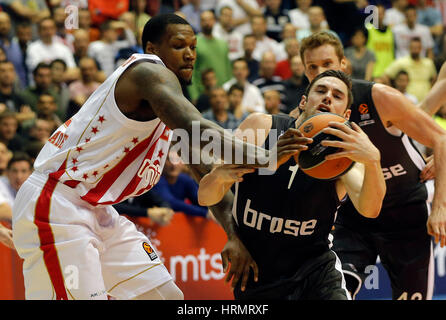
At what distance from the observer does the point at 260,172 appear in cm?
434

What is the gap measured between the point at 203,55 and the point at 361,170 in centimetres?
696

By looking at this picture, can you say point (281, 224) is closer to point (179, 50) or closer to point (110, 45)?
point (179, 50)

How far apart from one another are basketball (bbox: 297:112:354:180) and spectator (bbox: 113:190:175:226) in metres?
4.22

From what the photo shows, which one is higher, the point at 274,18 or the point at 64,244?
the point at 274,18

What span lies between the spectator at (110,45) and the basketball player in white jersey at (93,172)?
266 inches

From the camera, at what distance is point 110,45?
35.9 ft

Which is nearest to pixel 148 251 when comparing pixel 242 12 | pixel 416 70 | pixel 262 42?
pixel 262 42

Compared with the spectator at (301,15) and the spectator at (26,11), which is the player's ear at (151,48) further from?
the spectator at (301,15)

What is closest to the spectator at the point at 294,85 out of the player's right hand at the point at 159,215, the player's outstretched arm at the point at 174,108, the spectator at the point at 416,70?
the spectator at the point at 416,70

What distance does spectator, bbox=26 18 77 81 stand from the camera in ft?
34.4

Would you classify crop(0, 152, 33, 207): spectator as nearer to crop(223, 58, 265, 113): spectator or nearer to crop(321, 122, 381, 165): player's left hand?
crop(223, 58, 265, 113): spectator

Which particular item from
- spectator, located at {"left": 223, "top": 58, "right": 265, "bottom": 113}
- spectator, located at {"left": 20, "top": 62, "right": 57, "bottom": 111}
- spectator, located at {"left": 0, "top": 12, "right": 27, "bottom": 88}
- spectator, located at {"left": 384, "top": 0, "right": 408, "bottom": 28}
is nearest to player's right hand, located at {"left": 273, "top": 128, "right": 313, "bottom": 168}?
spectator, located at {"left": 20, "top": 62, "right": 57, "bottom": 111}

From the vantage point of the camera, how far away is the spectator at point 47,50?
34.4 feet
